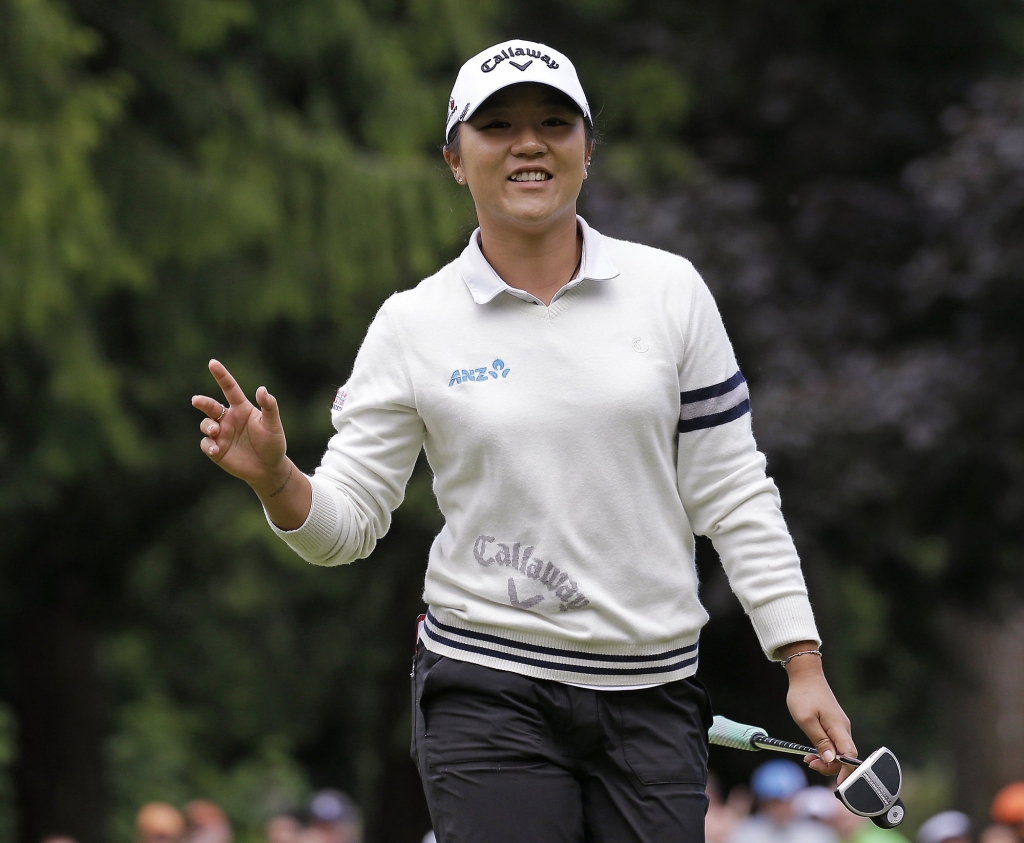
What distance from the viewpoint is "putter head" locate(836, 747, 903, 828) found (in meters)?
2.69

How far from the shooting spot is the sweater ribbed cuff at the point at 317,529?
112 inches

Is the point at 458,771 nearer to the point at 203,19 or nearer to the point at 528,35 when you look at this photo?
the point at 203,19

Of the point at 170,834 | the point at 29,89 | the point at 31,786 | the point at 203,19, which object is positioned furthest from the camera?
the point at 31,786

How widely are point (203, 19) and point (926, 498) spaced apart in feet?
18.5

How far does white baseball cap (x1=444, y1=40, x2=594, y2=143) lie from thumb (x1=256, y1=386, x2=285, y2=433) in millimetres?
658

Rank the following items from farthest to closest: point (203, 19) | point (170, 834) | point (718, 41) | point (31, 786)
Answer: point (31, 786) < point (718, 41) < point (170, 834) < point (203, 19)

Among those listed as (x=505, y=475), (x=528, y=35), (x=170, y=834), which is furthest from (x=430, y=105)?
(x=505, y=475)

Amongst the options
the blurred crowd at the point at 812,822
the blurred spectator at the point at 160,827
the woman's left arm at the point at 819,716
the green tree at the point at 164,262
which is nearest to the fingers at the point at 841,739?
the woman's left arm at the point at 819,716

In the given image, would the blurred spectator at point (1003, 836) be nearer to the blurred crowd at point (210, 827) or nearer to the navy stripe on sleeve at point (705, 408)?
the blurred crowd at point (210, 827)

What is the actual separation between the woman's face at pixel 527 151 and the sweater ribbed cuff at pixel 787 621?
2.72 ft

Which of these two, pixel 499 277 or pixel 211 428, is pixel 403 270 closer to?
pixel 499 277

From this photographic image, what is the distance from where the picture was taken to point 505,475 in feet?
9.16

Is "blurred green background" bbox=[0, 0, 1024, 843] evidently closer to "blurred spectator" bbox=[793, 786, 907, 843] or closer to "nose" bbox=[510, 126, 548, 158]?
"blurred spectator" bbox=[793, 786, 907, 843]

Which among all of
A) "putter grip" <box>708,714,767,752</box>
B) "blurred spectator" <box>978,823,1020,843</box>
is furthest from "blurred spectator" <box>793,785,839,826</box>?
"putter grip" <box>708,714,767,752</box>
